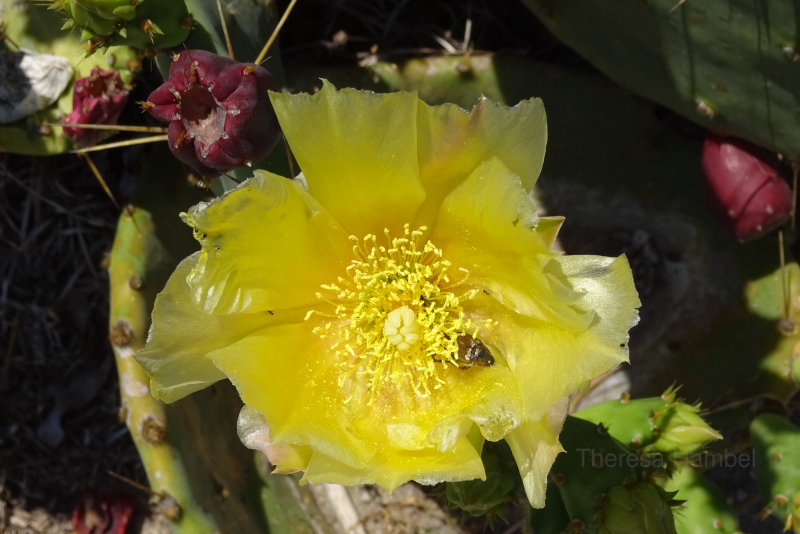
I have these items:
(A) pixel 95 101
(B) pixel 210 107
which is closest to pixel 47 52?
(A) pixel 95 101

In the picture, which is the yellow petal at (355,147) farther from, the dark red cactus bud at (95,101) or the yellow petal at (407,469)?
the dark red cactus bud at (95,101)

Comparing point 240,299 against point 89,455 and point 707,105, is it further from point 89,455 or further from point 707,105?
point 89,455

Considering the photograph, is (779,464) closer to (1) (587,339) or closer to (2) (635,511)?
(2) (635,511)

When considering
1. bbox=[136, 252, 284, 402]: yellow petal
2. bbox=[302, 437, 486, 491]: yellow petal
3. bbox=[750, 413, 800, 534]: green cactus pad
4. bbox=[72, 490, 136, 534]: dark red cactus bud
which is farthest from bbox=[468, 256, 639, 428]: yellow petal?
bbox=[72, 490, 136, 534]: dark red cactus bud

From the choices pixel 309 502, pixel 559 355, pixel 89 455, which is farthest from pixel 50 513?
pixel 559 355

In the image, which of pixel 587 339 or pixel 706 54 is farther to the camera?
pixel 706 54

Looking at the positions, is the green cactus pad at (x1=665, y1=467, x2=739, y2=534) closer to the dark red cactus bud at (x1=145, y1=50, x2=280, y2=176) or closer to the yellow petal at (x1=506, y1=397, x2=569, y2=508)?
the yellow petal at (x1=506, y1=397, x2=569, y2=508)

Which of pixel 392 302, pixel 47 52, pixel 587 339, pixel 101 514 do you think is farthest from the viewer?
pixel 101 514
